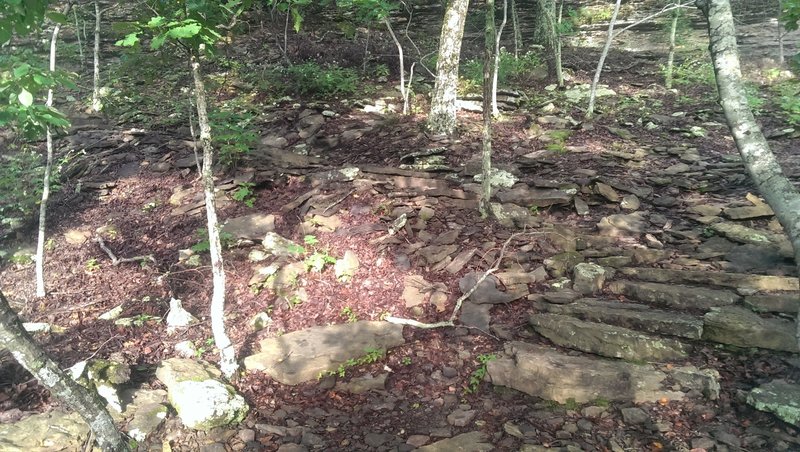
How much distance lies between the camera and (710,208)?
659 centimetres

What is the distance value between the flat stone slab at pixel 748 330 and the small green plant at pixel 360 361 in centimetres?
311

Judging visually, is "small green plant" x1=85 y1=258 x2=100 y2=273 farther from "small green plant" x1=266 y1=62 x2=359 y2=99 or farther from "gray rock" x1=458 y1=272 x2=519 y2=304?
"small green plant" x1=266 y1=62 x2=359 y2=99

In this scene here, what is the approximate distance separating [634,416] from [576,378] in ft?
1.66

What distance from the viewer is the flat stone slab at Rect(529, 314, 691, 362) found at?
421cm

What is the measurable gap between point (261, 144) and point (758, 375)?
853 centimetres

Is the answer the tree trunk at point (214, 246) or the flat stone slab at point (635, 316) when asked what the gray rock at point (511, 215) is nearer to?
the flat stone slab at point (635, 316)

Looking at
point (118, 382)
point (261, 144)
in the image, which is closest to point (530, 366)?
point (118, 382)

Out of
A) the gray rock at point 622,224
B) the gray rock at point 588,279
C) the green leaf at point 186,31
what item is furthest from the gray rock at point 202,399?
the gray rock at point 622,224

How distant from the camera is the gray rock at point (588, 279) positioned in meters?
5.27

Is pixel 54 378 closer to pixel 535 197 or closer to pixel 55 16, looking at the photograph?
pixel 55 16

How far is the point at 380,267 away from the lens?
610 cm

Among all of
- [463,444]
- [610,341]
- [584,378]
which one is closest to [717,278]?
[610,341]

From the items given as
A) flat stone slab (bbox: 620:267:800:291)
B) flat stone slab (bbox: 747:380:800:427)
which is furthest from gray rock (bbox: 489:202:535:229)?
flat stone slab (bbox: 747:380:800:427)

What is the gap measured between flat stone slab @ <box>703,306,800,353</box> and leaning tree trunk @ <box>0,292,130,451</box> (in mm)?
5088
